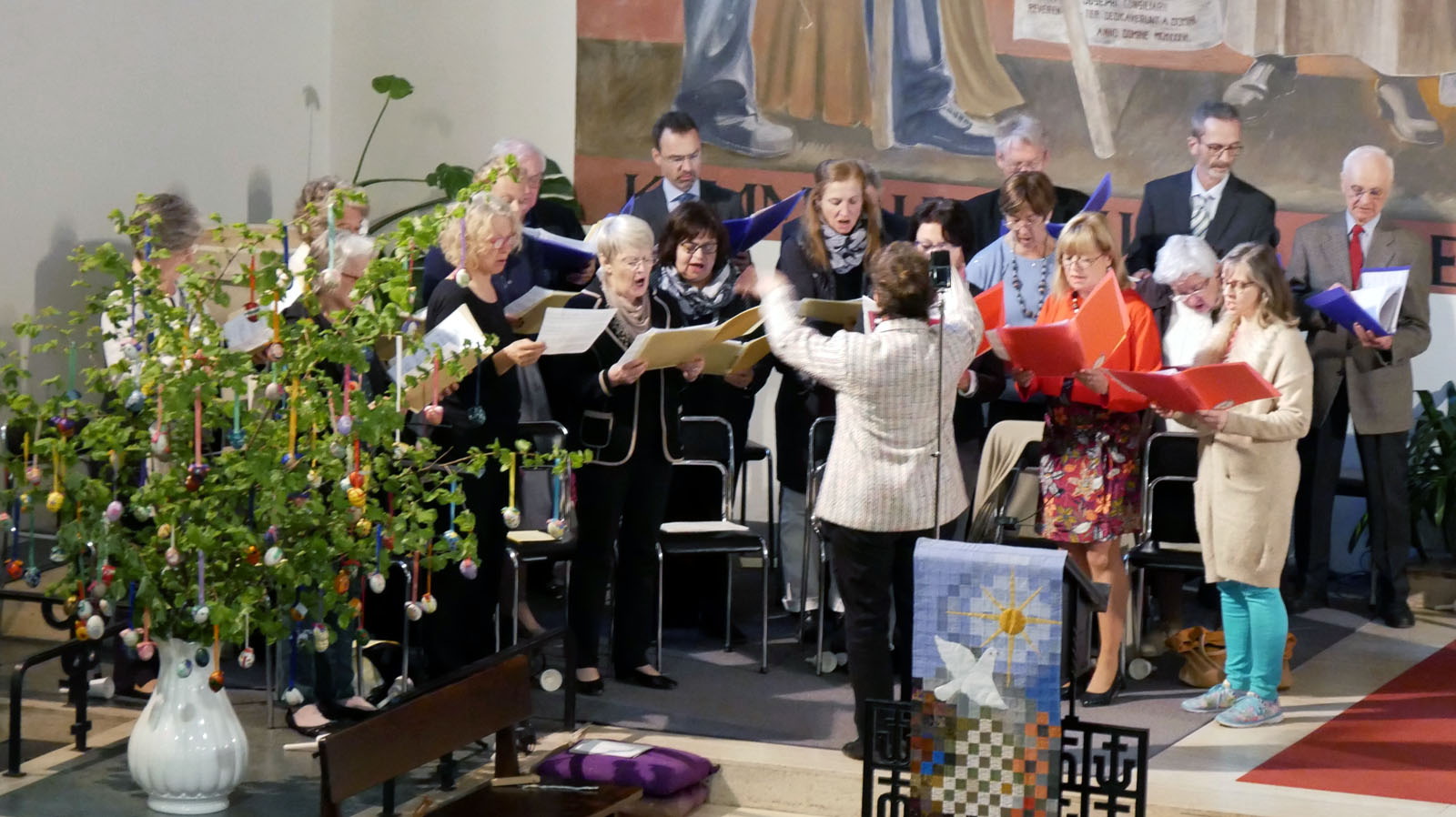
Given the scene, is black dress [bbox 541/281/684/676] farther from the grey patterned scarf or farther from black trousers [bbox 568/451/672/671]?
the grey patterned scarf

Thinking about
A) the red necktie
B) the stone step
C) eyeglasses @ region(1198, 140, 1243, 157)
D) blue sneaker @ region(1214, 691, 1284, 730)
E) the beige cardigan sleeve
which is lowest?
the stone step

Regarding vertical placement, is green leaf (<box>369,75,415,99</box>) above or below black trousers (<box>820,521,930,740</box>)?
above

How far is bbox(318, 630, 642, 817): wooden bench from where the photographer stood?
4.15m

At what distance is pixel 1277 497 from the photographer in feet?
17.1

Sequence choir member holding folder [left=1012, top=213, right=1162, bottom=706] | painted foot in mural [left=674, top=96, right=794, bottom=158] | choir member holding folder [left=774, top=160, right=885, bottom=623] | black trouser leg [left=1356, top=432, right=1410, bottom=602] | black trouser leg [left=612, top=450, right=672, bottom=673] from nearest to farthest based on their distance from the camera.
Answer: choir member holding folder [left=1012, top=213, right=1162, bottom=706]
black trouser leg [left=612, top=450, right=672, bottom=673]
choir member holding folder [left=774, top=160, right=885, bottom=623]
black trouser leg [left=1356, top=432, right=1410, bottom=602]
painted foot in mural [left=674, top=96, right=794, bottom=158]

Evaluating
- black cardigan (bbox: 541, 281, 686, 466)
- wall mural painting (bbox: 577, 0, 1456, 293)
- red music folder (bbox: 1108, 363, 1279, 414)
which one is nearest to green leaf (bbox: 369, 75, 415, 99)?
wall mural painting (bbox: 577, 0, 1456, 293)

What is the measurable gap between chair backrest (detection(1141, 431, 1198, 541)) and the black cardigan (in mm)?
1620


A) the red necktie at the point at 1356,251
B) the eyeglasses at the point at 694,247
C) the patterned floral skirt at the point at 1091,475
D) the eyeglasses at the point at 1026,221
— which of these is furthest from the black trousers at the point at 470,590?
the red necktie at the point at 1356,251

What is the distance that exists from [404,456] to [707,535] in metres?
1.67

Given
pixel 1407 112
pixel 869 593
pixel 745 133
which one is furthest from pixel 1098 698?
pixel 745 133

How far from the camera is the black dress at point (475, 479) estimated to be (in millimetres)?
5062

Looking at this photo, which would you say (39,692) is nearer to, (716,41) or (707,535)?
(707,535)

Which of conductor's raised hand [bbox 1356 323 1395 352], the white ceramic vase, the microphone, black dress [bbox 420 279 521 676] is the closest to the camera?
the white ceramic vase

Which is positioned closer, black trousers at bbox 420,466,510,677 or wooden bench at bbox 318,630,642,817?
wooden bench at bbox 318,630,642,817
